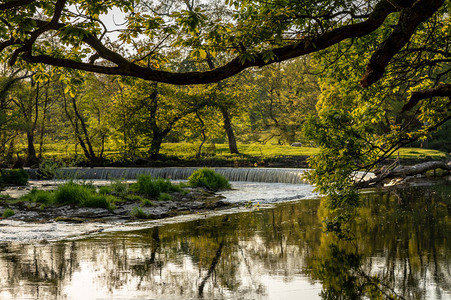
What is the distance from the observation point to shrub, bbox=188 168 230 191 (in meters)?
18.9

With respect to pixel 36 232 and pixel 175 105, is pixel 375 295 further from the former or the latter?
pixel 175 105

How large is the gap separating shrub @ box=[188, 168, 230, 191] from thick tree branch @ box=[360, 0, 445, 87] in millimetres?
13486

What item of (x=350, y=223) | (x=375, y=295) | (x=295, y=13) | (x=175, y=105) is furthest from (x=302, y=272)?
(x=175, y=105)

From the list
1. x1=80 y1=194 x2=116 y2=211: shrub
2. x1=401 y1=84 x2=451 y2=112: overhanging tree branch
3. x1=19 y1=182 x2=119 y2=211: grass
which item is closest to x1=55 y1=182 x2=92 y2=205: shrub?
x1=19 y1=182 x2=119 y2=211: grass

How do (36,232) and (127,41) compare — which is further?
(36,232)

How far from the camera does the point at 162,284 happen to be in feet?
19.4

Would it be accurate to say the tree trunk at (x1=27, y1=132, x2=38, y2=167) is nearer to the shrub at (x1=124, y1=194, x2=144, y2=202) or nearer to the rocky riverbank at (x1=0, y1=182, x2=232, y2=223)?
the rocky riverbank at (x1=0, y1=182, x2=232, y2=223)

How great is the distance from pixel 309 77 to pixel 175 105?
22341mm

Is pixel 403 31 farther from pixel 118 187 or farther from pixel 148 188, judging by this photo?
pixel 118 187

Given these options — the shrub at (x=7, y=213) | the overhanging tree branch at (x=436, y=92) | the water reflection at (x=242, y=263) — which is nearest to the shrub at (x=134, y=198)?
the shrub at (x=7, y=213)

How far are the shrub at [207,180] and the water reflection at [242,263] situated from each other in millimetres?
8010

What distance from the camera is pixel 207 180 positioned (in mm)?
19281

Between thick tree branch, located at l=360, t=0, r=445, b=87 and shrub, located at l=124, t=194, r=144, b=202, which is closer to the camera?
thick tree branch, located at l=360, t=0, r=445, b=87

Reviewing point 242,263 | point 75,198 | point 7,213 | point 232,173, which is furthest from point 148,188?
point 232,173
